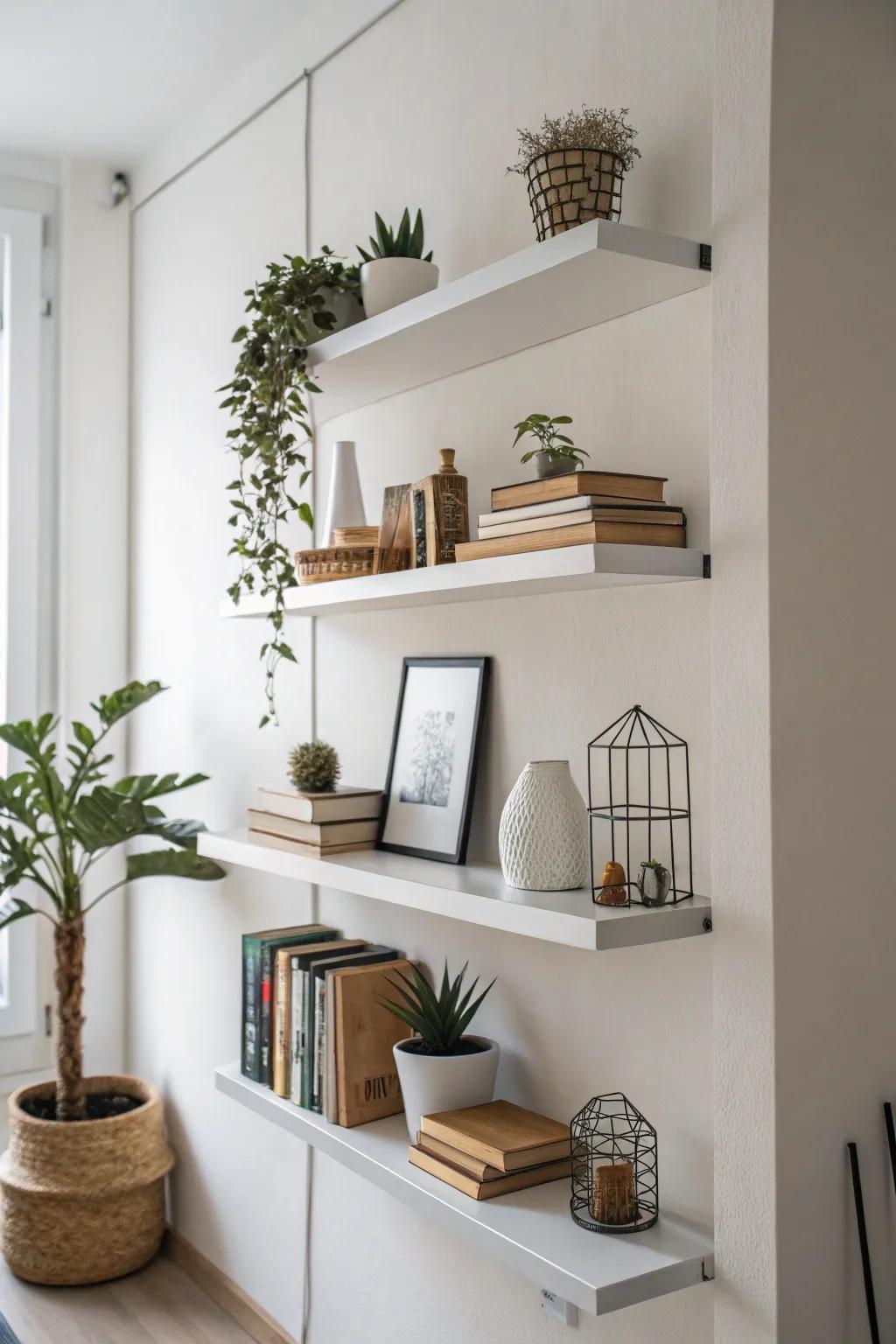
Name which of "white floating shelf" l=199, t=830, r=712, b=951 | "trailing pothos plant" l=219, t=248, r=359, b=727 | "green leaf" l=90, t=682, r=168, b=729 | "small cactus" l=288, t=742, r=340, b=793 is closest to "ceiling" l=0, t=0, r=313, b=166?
"trailing pothos plant" l=219, t=248, r=359, b=727

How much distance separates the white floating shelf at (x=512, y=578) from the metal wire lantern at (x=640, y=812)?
0.20 meters

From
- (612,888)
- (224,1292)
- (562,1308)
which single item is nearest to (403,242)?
(612,888)

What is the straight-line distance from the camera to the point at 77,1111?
2.83 m

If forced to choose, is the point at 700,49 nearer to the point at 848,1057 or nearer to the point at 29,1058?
the point at 848,1057

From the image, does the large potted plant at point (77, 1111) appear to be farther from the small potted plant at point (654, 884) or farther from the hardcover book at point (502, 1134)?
the small potted plant at point (654, 884)

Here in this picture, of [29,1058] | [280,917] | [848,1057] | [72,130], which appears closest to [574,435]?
[848,1057]

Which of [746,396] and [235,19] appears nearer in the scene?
[746,396]

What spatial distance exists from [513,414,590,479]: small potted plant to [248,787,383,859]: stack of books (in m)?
0.67

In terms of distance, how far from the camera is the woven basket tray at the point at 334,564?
1.96 meters

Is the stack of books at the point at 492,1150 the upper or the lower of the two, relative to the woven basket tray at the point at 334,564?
lower

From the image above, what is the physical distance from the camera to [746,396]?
4.66 feet

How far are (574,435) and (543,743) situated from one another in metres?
A: 0.45

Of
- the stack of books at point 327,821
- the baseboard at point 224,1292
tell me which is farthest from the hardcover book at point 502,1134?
the baseboard at point 224,1292

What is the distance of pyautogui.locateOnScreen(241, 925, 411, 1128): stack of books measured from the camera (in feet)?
6.42
